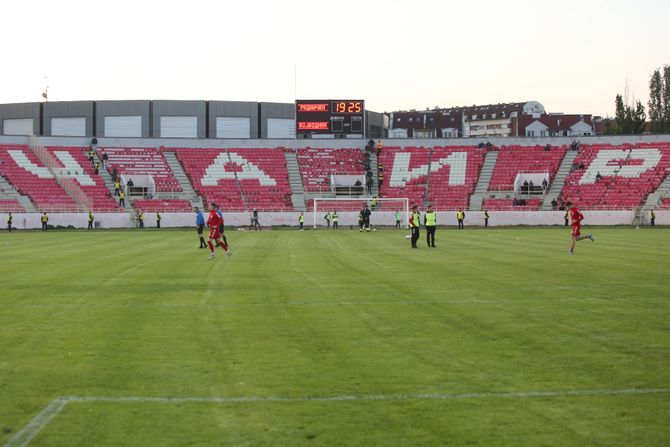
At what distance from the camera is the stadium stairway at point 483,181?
6988 centimetres

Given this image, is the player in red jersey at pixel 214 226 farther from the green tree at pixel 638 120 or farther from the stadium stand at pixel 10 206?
the green tree at pixel 638 120

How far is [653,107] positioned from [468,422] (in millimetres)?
129323

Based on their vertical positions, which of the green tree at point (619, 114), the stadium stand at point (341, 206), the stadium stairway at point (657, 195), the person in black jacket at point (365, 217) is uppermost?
the green tree at point (619, 114)

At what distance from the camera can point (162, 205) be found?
67.5 meters

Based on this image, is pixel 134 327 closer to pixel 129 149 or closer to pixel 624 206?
pixel 624 206

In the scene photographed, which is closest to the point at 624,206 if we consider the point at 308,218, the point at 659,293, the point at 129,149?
the point at 308,218

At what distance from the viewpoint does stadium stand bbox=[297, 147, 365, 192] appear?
244ft

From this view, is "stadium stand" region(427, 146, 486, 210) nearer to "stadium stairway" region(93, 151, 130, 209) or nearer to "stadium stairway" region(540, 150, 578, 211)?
"stadium stairway" region(540, 150, 578, 211)

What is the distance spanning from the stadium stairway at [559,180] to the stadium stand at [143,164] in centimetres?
3452

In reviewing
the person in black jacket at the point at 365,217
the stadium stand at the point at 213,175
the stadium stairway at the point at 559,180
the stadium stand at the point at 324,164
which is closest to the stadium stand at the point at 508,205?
the stadium stairway at the point at 559,180

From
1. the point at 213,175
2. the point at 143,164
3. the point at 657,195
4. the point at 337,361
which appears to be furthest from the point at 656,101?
the point at 337,361

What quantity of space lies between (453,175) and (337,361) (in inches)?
2619

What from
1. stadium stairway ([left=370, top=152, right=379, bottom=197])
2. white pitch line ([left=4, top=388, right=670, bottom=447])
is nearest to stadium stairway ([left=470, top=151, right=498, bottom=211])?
stadium stairway ([left=370, top=152, right=379, bottom=197])

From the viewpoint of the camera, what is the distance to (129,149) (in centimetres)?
7706
